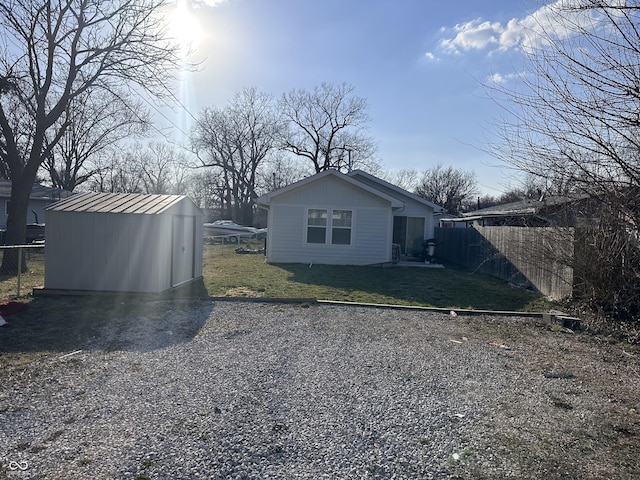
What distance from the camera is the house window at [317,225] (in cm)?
1653

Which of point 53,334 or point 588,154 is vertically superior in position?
point 588,154

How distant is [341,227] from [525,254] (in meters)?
7.22

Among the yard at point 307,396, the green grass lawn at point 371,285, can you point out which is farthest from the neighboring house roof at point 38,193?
the yard at point 307,396

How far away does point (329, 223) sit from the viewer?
1650 centimetres

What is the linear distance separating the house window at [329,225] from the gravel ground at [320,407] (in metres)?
9.98

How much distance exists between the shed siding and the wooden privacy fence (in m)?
3.34

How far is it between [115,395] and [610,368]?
5.52m

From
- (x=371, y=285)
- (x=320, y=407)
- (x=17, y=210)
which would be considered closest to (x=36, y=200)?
(x=17, y=210)

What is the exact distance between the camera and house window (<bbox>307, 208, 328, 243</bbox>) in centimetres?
1653

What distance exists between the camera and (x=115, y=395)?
159 inches

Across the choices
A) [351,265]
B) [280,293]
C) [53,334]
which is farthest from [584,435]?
Result: [351,265]

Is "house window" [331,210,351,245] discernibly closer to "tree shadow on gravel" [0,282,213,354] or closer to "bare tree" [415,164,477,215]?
"tree shadow on gravel" [0,282,213,354]

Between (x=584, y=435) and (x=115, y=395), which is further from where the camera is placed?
(x=115, y=395)

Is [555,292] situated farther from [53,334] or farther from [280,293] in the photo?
[53,334]
